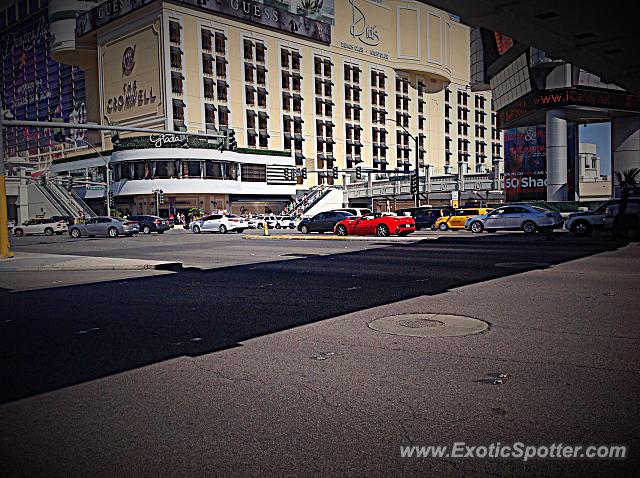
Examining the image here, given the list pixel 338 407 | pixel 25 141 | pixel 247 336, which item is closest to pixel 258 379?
pixel 338 407

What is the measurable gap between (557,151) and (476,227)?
724 inches

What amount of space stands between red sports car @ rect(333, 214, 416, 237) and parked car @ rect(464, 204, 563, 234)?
4.87 m

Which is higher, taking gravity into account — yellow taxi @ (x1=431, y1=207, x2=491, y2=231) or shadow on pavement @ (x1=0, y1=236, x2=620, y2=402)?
A: yellow taxi @ (x1=431, y1=207, x2=491, y2=231)

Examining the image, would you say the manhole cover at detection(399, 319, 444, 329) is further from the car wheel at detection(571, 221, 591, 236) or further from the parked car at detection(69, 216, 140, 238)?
the parked car at detection(69, 216, 140, 238)

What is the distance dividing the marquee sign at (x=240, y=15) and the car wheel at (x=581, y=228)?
220ft

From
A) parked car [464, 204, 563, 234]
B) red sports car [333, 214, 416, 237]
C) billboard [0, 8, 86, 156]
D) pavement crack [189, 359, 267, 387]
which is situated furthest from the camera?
billboard [0, 8, 86, 156]

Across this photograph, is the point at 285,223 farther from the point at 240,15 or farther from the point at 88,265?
the point at 240,15

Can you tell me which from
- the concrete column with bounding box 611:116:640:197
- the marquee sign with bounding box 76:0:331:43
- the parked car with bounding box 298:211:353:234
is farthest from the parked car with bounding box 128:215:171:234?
the marquee sign with bounding box 76:0:331:43

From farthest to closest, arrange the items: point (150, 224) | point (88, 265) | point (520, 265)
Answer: point (150, 224)
point (88, 265)
point (520, 265)

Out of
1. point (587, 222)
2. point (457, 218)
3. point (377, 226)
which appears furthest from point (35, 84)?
point (587, 222)

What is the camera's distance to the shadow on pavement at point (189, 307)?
6.79 metres

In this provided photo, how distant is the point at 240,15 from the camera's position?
8331 cm

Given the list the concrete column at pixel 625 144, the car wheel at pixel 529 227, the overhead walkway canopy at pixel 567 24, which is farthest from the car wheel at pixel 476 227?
the concrete column at pixel 625 144

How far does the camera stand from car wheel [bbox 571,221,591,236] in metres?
26.4
